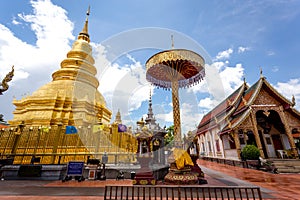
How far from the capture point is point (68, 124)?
13.9 m

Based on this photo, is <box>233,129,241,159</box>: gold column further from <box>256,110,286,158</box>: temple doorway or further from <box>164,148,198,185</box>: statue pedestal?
<box>164,148,198,185</box>: statue pedestal

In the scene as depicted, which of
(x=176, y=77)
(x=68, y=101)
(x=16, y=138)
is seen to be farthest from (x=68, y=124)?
(x=176, y=77)

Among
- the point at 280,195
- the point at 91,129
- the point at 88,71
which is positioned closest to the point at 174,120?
the point at 280,195

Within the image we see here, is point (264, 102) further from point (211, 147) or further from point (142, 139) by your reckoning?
point (142, 139)

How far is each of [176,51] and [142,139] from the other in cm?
565

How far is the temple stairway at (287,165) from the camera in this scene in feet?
33.6

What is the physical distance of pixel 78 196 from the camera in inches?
195

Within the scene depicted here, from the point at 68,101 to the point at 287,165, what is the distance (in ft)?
62.0

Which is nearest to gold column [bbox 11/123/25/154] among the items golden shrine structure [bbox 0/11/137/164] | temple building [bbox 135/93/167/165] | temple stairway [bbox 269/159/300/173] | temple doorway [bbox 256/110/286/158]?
golden shrine structure [bbox 0/11/137/164]

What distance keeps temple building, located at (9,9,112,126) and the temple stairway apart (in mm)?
15279

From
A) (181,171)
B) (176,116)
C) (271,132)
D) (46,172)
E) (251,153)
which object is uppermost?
(271,132)

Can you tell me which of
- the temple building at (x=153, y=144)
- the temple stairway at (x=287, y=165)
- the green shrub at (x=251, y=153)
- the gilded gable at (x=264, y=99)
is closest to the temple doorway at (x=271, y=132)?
the gilded gable at (x=264, y=99)

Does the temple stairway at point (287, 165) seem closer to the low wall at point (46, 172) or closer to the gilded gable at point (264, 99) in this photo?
the gilded gable at point (264, 99)

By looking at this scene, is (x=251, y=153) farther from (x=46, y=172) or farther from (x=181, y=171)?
(x=46, y=172)
